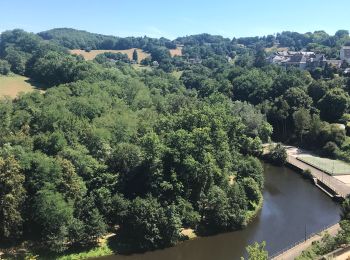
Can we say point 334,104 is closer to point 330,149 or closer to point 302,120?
point 302,120

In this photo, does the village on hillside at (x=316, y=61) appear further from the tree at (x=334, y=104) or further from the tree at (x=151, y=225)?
the tree at (x=151, y=225)

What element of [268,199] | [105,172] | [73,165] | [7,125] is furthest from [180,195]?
[7,125]

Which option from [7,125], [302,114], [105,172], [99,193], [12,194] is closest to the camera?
[12,194]

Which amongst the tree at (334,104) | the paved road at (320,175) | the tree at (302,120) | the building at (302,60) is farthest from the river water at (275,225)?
the building at (302,60)

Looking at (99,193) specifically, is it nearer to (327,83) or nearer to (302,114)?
(302,114)

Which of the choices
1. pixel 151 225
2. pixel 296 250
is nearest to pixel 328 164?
pixel 296 250
